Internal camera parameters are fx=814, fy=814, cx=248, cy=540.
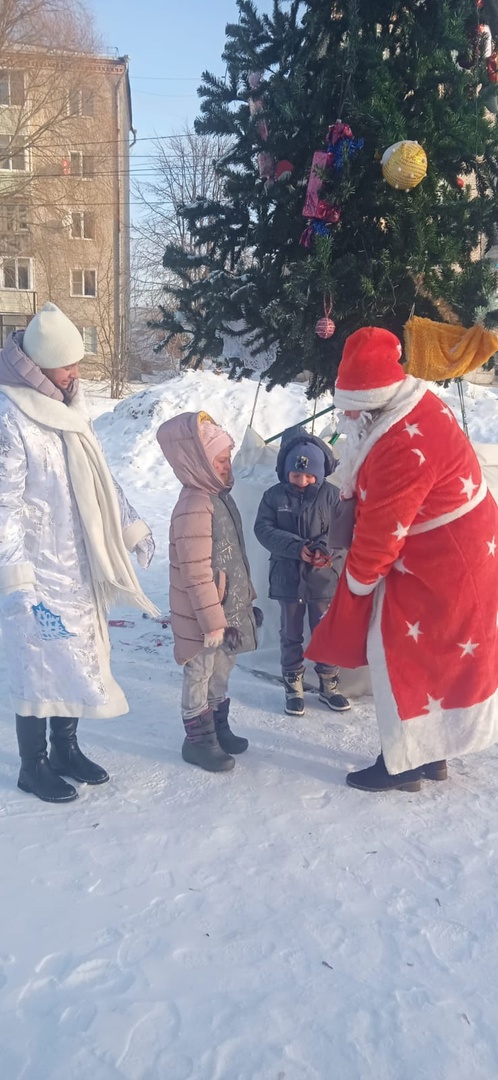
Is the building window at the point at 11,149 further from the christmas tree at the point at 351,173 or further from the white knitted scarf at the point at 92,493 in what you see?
the white knitted scarf at the point at 92,493

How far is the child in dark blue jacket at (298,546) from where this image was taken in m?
4.31

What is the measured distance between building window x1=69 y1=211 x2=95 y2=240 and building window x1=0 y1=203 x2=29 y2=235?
9.85ft

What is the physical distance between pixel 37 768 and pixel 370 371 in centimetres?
211

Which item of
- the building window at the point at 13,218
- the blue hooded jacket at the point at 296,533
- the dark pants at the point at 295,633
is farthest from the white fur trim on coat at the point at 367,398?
the building window at the point at 13,218

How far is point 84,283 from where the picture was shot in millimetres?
30188

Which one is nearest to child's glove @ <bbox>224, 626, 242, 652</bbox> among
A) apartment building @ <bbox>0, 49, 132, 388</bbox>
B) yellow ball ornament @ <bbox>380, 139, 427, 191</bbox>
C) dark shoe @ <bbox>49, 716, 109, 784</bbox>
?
dark shoe @ <bbox>49, 716, 109, 784</bbox>

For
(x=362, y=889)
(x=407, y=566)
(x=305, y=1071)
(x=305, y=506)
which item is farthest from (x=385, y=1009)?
(x=305, y=506)

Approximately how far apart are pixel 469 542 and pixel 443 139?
2.07 m

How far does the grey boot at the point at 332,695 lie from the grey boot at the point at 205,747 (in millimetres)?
881

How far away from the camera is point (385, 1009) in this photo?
2.22 metres

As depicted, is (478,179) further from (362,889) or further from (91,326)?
(91,326)

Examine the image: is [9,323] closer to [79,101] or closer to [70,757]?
[79,101]

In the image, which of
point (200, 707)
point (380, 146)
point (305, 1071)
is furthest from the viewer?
point (380, 146)

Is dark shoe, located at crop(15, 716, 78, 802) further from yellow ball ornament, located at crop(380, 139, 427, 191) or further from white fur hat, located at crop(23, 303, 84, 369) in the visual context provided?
yellow ball ornament, located at crop(380, 139, 427, 191)
